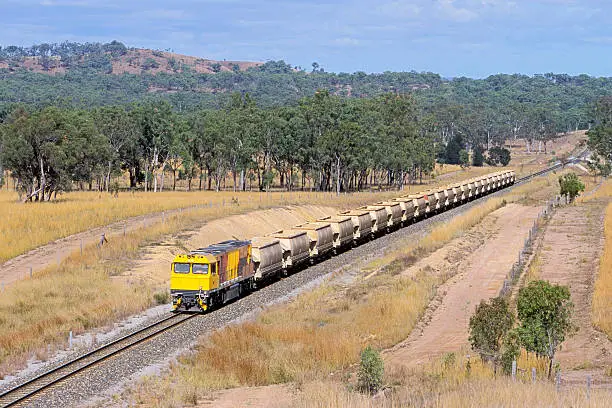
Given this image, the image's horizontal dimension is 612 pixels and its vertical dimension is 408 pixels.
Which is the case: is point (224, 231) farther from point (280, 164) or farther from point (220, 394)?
point (280, 164)

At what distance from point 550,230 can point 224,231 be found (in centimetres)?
2578

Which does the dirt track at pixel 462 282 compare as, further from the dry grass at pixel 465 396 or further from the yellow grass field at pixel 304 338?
the dry grass at pixel 465 396

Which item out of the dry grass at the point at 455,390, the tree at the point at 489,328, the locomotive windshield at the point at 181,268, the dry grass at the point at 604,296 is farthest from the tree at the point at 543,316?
the locomotive windshield at the point at 181,268

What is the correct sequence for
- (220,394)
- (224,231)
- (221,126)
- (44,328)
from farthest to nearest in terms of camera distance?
(221,126) → (224,231) → (44,328) → (220,394)

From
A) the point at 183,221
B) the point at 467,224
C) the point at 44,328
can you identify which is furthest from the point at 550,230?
the point at 44,328

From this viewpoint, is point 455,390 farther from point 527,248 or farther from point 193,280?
point 527,248

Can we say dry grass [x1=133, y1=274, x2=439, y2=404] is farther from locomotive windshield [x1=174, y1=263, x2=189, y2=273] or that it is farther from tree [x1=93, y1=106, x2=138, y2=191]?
tree [x1=93, y1=106, x2=138, y2=191]

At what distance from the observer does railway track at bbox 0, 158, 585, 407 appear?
24.5 metres

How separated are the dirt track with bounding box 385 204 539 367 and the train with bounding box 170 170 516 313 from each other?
6857 mm

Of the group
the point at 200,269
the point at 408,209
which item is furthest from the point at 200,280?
the point at 408,209

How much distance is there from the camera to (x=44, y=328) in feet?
109

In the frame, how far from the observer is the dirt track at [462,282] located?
29.3 meters

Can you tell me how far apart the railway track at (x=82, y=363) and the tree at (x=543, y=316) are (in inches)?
579

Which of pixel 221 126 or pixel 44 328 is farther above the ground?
pixel 221 126
